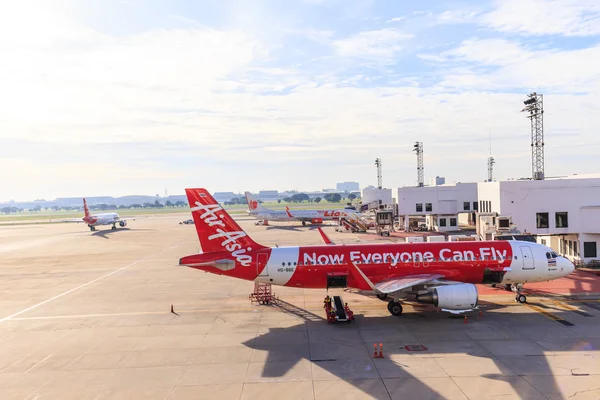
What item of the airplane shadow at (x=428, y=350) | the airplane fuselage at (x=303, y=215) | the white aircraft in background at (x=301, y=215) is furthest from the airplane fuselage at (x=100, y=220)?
the airplane shadow at (x=428, y=350)

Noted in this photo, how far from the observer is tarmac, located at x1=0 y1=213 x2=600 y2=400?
18.0 m

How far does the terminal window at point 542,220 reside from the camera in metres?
41.9

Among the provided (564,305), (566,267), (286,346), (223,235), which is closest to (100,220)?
(223,235)

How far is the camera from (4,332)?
27438mm

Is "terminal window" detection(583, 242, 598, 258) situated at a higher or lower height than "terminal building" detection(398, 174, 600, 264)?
lower

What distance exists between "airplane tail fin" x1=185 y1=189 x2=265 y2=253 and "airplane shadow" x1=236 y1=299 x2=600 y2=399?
21.1 ft

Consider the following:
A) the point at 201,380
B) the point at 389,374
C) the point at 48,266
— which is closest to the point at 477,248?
the point at 389,374

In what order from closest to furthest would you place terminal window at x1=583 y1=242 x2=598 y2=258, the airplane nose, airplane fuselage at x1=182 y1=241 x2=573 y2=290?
1. airplane fuselage at x1=182 y1=241 x2=573 y2=290
2. the airplane nose
3. terminal window at x1=583 y1=242 x2=598 y2=258

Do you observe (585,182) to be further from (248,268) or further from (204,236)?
(204,236)

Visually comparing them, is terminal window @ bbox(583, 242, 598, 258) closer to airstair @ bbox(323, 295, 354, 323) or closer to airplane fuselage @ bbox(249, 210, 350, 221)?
airstair @ bbox(323, 295, 354, 323)

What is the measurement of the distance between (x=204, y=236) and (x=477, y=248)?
63.6 feet

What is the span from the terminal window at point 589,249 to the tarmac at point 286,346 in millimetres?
4569

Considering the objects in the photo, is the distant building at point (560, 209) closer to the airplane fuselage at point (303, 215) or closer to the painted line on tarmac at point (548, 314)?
the painted line on tarmac at point (548, 314)

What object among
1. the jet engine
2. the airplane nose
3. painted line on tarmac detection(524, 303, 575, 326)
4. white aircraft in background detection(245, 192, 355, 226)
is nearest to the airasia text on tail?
the jet engine
